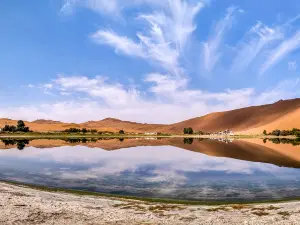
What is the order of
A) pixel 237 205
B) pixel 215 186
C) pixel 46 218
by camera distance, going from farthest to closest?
pixel 215 186 → pixel 237 205 → pixel 46 218

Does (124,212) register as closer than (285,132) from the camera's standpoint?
Yes

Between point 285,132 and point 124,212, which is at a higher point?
point 285,132

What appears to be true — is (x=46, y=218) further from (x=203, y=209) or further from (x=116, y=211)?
(x=203, y=209)

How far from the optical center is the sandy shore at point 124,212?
Result: 12.1 m

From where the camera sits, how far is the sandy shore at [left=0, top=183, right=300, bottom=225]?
12062 millimetres

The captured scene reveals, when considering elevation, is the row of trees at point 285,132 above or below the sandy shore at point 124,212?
above

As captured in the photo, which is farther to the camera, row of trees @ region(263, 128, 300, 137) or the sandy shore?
row of trees @ region(263, 128, 300, 137)

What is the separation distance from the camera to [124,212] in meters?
13.5

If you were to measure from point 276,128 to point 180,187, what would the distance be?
142077 millimetres

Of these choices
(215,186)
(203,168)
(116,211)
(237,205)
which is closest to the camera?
(116,211)

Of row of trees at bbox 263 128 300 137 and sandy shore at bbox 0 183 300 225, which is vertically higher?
row of trees at bbox 263 128 300 137

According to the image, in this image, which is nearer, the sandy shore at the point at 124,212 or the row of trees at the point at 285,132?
the sandy shore at the point at 124,212

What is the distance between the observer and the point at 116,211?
13.6m

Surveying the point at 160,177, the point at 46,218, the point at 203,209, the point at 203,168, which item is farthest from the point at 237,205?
the point at 203,168
